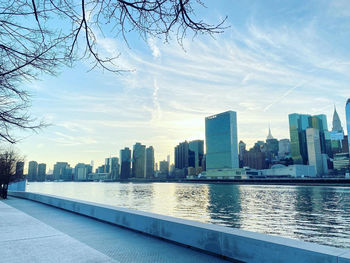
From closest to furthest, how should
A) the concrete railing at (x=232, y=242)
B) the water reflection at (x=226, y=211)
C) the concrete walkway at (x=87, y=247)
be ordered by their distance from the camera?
1. the concrete railing at (x=232, y=242)
2. the concrete walkway at (x=87, y=247)
3. the water reflection at (x=226, y=211)

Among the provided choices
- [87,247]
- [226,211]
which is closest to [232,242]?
[87,247]

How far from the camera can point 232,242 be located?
4.44 meters

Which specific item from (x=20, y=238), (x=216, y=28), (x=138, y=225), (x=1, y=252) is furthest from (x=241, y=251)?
(x=20, y=238)

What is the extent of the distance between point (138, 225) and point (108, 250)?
1651 millimetres

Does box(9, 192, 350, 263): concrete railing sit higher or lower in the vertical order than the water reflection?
higher

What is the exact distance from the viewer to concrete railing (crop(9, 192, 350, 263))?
11.6ft

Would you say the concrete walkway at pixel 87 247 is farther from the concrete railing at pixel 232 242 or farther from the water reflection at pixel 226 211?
the water reflection at pixel 226 211

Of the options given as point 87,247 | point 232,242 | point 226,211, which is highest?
point 232,242

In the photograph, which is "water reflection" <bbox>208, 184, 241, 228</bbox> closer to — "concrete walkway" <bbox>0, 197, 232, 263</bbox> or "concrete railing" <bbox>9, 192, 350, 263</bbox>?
"concrete railing" <bbox>9, 192, 350, 263</bbox>

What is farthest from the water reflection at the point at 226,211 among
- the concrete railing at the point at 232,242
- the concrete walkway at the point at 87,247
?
the concrete walkway at the point at 87,247

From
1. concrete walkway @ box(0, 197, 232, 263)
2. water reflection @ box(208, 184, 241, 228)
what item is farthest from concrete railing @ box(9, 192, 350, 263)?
water reflection @ box(208, 184, 241, 228)

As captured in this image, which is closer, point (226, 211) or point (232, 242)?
point (232, 242)

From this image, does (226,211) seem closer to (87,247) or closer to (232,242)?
(232,242)

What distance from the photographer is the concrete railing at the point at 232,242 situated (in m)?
3.54
